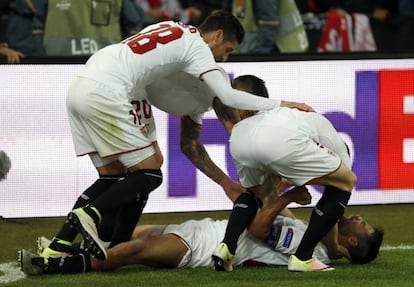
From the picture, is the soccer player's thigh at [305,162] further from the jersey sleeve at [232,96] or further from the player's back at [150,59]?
the player's back at [150,59]

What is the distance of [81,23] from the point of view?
37.3 ft

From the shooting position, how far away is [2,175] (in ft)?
27.2

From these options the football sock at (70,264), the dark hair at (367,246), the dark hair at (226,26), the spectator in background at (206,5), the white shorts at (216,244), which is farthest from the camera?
the spectator in background at (206,5)

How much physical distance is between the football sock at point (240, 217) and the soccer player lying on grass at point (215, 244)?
0.18 ft

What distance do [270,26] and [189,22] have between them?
2138mm

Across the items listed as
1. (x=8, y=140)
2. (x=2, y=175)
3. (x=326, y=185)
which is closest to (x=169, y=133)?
(x=8, y=140)

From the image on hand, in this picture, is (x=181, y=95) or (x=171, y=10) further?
(x=171, y=10)

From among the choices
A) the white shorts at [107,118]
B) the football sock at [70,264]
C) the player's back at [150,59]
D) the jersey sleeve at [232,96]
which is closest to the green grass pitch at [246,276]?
the football sock at [70,264]

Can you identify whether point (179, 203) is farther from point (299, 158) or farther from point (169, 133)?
point (299, 158)

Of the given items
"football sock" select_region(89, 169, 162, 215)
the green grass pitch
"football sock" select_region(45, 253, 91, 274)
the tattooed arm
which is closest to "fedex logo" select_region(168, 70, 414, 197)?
the green grass pitch

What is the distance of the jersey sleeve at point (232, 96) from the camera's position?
751 centimetres

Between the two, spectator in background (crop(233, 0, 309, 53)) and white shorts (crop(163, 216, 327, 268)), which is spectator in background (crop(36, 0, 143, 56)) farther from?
white shorts (crop(163, 216, 327, 268))

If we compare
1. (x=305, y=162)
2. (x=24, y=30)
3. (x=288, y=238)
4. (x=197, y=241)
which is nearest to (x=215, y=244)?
(x=197, y=241)

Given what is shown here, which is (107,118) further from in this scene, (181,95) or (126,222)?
(181,95)
